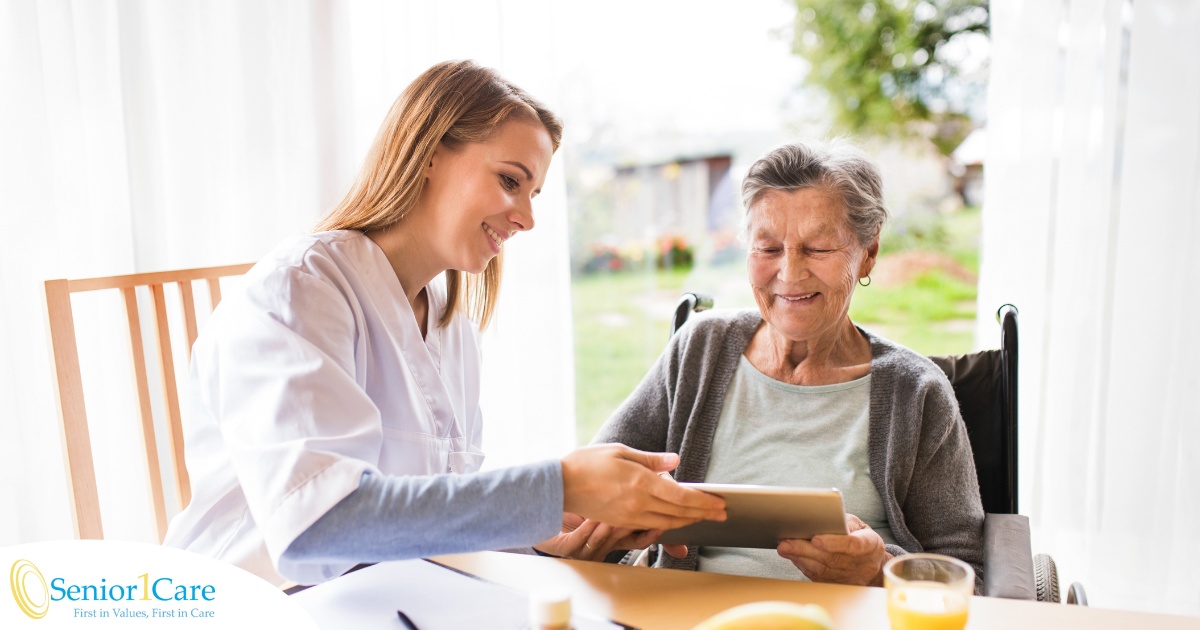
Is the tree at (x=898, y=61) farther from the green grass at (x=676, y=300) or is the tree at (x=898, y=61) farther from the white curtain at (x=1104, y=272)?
the white curtain at (x=1104, y=272)

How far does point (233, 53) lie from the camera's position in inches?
88.8

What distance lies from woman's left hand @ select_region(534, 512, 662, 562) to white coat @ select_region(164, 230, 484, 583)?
0.22 metres

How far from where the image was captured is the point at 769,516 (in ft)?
3.42

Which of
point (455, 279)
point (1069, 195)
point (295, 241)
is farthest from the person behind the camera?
point (1069, 195)

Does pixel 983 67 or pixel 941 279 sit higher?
pixel 983 67

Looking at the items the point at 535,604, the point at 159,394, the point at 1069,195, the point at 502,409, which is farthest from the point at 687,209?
the point at 535,604

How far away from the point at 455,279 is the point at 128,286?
0.61 m

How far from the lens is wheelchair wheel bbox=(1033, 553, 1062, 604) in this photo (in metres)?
1.27

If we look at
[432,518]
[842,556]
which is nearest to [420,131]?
[432,518]

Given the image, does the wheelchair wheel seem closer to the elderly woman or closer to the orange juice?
the elderly woman

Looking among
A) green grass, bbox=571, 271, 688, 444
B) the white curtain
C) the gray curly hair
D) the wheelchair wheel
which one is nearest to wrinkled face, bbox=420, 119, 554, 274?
the gray curly hair

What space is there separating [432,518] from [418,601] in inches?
5.4

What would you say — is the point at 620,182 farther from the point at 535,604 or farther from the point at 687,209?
the point at 535,604

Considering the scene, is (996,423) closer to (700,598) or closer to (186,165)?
(700,598)
